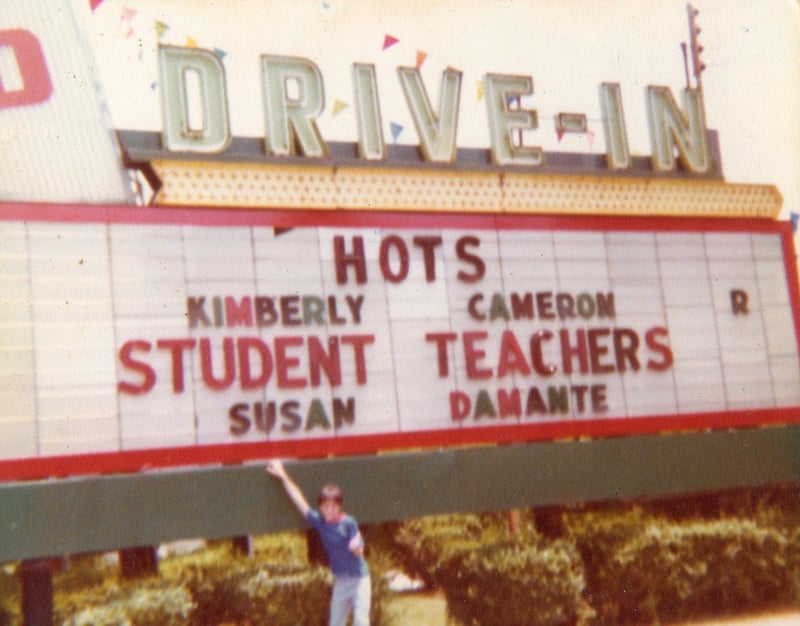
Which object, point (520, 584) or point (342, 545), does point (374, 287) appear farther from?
point (520, 584)

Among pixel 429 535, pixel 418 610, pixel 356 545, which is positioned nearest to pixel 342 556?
pixel 356 545

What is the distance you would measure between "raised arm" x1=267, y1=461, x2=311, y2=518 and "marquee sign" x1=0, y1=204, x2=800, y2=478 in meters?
0.19

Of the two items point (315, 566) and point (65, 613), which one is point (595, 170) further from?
point (65, 613)

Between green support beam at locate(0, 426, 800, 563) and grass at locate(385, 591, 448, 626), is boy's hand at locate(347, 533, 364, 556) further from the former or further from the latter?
grass at locate(385, 591, 448, 626)

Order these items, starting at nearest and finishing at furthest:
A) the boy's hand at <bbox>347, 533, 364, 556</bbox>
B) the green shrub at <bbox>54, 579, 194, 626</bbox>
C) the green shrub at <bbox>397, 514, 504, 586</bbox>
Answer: the boy's hand at <bbox>347, 533, 364, 556</bbox>
the green shrub at <bbox>54, 579, 194, 626</bbox>
the green shrub at <bbox>397, 514, 504, 586</bbox>

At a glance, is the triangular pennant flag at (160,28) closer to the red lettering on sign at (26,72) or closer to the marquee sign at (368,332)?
the red lettering on sign at (26,72)

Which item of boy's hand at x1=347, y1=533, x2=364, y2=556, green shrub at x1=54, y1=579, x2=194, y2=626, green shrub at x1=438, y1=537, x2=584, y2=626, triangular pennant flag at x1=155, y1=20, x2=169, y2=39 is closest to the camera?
boy's hand at x1=347, y1=533, x2=364, y2=556

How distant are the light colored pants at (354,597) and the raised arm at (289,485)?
0.70 meters

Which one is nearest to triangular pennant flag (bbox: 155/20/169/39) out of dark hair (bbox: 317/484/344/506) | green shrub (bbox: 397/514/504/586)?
dark hair (bbox: 317/484/344/506)

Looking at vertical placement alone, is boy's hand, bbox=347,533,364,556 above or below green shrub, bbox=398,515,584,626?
above

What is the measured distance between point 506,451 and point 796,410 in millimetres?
3838

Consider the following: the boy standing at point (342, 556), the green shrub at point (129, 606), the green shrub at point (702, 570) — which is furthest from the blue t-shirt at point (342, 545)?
the green shrub at point (702, 570)

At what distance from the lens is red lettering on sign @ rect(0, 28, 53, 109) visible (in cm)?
825

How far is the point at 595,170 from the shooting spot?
34.1 feet
